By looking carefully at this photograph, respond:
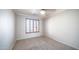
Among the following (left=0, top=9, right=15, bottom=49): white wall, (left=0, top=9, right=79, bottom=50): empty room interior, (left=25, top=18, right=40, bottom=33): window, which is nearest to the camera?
(left=0, top=9, right=15, bottom=49): white wall

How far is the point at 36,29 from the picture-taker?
5086 mm

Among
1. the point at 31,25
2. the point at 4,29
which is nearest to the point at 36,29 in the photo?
the point at 31,25

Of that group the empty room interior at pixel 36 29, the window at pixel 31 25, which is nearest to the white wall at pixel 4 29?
the empty room interior at pixel 36 29

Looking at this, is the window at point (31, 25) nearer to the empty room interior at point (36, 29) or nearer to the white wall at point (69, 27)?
the empty room interior at point (36, 29)

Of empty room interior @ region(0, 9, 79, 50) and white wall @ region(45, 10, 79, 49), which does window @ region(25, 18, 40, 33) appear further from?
white wall @ region(45, 10, 79, 49)

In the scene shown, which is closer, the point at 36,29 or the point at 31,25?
the point at 31,25

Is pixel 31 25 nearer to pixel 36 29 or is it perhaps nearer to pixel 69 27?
pixel 36 29

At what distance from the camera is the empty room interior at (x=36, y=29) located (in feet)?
6.57

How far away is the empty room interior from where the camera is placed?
2.00 m

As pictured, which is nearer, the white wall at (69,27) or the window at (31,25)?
the white wall at (69,27)

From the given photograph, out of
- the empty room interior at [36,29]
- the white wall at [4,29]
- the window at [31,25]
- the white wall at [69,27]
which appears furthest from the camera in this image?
the window at [31,25]

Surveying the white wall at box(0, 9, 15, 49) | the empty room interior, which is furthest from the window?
the white wall at box(0, 9, 15, 49)
